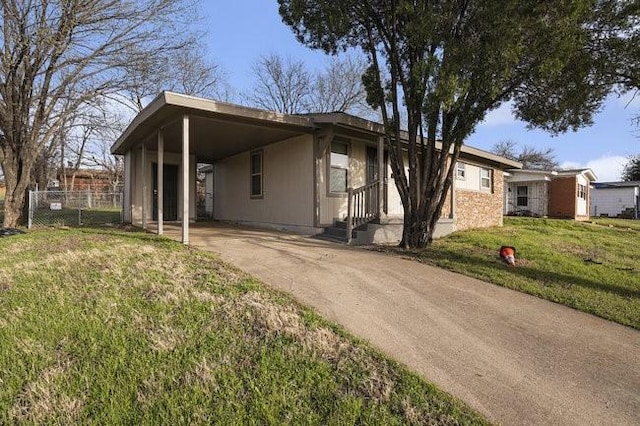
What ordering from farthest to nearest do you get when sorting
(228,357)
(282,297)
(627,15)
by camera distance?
(627,15) → (282,297) → (228,357)

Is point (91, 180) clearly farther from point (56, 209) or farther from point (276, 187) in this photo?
point (276, 187)

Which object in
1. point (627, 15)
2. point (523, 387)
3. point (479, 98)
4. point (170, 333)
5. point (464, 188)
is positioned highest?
point (627, 15)

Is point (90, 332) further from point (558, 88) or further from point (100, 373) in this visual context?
point (558, 88)

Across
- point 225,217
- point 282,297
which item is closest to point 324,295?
point 282,297

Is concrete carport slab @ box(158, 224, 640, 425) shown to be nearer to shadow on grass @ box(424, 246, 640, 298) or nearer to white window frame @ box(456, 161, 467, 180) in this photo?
shadow on grass @ box(424, 246, 640, 298)

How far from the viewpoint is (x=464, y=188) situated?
549 inches

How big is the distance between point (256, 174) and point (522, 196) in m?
18.4

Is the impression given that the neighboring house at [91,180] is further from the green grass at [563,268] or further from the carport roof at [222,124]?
the green grass at [563,268]

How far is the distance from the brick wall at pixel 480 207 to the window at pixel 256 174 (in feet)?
21.5

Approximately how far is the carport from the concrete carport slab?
2.94 meters

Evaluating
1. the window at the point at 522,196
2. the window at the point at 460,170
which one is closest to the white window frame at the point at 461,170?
the window at the point at 460,170

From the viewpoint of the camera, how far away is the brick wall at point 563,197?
22.0 meters

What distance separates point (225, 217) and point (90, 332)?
34.1 feet

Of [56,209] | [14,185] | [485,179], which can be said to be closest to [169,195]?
[56,209]
